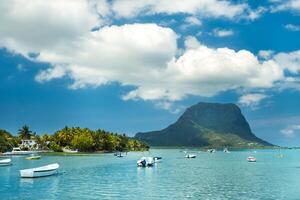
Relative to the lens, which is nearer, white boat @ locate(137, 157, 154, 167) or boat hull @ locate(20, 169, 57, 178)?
boat hull @ locate(20, 169, 57, 178)

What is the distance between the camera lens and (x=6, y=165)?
145125mm

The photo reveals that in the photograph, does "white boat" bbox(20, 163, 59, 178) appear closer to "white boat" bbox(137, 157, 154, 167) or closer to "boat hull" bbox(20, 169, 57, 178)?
"boat hull" bbox(20, 169, 57, 178)

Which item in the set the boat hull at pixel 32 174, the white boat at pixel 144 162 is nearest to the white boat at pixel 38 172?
the boat hull at pixel 32 174

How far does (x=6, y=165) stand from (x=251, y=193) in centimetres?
10088

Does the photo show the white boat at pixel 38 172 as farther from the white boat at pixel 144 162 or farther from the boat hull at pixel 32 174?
the white boat at pixel 144 162

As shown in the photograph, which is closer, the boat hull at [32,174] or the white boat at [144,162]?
the boat hull at [32,174]

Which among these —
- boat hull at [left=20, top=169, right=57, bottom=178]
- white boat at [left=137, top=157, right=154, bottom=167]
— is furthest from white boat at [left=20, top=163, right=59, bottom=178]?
white boat at [left=137, top=157, right=154, bottom=167]

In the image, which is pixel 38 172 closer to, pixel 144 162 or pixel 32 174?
pixel 32 174

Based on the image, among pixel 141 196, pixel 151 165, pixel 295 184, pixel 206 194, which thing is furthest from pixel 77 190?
pixel 151 165

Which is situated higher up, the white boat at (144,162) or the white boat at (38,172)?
the white boat at (144,162)

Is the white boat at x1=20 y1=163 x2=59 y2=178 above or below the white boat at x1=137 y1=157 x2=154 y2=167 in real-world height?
below

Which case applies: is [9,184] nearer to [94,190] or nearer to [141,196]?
[94,190]

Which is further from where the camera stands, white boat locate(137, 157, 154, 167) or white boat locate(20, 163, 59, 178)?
white boat locate(137, 157, 154, 167)

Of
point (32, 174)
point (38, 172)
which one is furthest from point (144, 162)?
point (32, 174)
